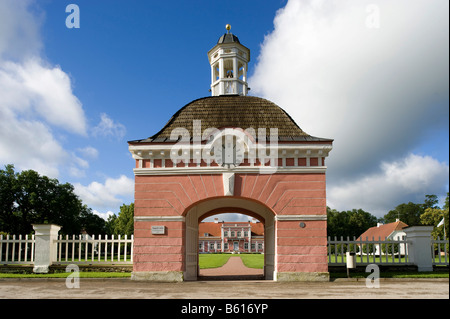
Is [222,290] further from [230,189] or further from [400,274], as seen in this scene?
[400,274]

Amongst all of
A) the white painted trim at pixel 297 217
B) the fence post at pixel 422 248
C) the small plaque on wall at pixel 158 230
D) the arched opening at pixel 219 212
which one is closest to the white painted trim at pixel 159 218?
the small plaque on wall at pixel 158 230

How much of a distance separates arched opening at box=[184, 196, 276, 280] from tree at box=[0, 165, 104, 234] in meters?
30.2

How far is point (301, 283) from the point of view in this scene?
13.1m

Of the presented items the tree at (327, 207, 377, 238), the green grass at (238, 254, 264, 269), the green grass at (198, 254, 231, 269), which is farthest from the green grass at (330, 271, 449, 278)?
the tree at (327, 207, 377, 238)

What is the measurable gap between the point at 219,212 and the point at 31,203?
3089 cm

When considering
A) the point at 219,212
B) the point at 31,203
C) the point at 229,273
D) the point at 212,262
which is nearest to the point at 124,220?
the point at 31,203

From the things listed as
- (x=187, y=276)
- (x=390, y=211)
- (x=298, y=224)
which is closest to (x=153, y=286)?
(x=187, y=276)

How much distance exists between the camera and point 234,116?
52.5ft

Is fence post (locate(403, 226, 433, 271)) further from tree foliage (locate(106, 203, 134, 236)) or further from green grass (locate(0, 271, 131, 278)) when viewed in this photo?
tree foliage (locate(106, 203, 134, 236))

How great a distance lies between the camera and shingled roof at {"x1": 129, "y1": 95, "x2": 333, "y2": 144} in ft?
50.2

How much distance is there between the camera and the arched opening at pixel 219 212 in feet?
50.2

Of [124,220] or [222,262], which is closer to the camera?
[222,262]

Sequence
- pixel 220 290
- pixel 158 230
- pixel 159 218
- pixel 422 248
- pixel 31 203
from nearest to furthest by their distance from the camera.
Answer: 1. pixel 220 290
2. pixel 158 230
3. pixel 159 218
4. pixel 422 248
5. pixel 31 203

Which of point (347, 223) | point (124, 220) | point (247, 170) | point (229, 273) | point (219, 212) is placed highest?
point (247, 170)
